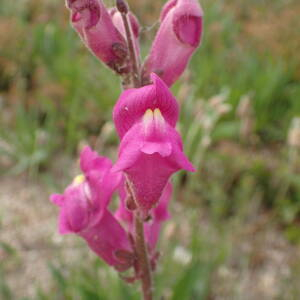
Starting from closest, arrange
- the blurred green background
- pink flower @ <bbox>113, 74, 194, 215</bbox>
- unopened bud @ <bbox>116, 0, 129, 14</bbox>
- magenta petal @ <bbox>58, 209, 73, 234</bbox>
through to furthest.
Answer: pink flower @ <bbox>113, 74, 194, 215</bbox>
unopened bud @ <bbox>116, 0, 129, 14</bbox>
magenta petal @ <bbox>58, 209, 73, 234</bbox>
the blurred green background

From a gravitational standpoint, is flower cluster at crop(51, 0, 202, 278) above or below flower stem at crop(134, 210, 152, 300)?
above

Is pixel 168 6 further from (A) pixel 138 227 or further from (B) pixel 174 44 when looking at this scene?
(A) pixel 138 227

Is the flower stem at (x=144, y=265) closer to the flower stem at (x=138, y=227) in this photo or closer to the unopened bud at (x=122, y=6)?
the flower stem at (x=138, y=227)

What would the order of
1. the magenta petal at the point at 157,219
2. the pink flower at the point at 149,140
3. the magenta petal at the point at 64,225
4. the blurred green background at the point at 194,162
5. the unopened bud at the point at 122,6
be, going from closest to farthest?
1. the pink flower at the point at 149,140
2. the unopened bud at the point at 122,6
3. the magenta petal at the point at 64,225
4. the magenta petal at the point at 157,219
5. the blurred green background at the point at 194,162

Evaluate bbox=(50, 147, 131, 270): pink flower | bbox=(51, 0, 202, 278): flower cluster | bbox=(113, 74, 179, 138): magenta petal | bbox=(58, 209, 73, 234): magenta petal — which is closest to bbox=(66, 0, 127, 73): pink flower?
bbox=(51, 0, 202, 278): flower cluster

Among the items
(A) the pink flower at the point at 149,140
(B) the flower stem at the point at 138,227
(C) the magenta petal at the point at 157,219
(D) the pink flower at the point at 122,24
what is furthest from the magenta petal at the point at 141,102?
(C) the magenta petal at the point at 157,219

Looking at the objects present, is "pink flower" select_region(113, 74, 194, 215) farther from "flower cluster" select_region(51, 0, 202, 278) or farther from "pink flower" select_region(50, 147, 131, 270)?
"pink flower" select_region(50, 147, 131, 270)

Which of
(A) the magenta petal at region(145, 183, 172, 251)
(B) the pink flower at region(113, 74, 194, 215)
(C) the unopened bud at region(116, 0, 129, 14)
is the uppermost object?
(C) the unopened bud at region(116, 0, 129, 14)
